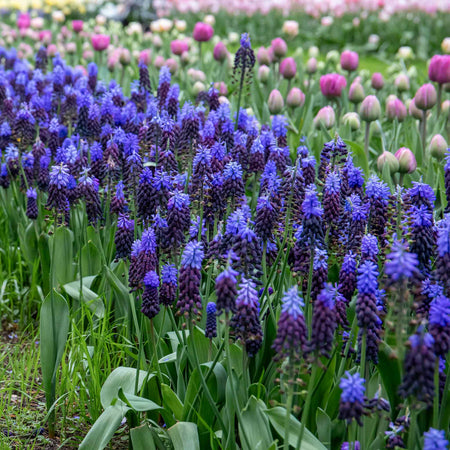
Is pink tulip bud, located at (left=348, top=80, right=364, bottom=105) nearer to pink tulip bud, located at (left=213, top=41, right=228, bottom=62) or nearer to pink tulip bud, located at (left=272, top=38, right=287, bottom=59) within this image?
pink tulip bud, located at (left=272, top=38, right=287, bottom=59)

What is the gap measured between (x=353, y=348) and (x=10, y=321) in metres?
2.14

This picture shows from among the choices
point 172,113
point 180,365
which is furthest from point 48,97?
point 180,365

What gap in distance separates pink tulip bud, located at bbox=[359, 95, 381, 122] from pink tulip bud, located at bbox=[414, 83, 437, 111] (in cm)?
40

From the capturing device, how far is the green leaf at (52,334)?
9.09 feet

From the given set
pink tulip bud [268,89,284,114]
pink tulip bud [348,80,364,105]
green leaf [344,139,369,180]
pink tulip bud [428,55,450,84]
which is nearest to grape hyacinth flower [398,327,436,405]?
green leaf [344,139,369,180]

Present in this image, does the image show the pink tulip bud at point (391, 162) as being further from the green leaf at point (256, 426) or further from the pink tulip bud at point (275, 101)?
the green leaf at point (256, 426)

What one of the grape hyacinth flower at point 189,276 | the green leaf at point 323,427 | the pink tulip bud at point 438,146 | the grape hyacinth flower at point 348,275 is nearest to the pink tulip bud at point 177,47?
the pink tulip bud at point 438,146

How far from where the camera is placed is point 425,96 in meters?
4.46

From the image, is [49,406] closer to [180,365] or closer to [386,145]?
[180,365]

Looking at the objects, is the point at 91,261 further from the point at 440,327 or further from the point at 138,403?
the point at 440,327

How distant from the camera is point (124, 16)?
15.7 meters

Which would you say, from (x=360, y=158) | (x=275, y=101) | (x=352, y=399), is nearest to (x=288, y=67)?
(x=275, y=101)

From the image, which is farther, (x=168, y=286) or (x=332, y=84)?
(x=332, y=84)

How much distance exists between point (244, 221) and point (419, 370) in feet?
2.56
